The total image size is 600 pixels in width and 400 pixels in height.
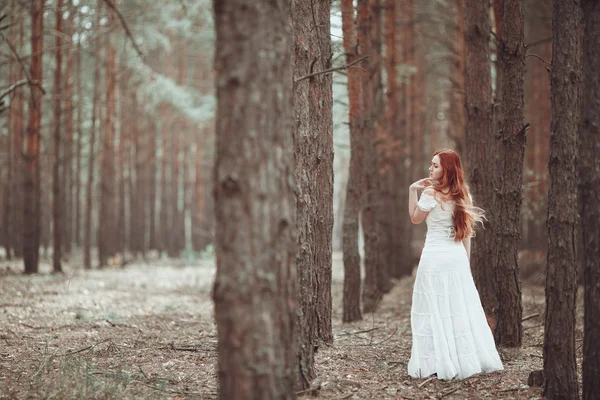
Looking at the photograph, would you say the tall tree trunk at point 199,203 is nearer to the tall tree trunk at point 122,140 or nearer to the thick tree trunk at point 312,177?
the tall tree trunk at point 122,140

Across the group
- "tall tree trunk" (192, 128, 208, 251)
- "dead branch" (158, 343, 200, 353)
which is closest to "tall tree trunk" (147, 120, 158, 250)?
"tall tree trunk" (192, 128, 208, 251)

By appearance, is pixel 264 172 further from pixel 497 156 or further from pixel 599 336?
pixel 497 156

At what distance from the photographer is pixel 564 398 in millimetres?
4840

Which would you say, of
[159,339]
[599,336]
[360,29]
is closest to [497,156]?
[599,336]

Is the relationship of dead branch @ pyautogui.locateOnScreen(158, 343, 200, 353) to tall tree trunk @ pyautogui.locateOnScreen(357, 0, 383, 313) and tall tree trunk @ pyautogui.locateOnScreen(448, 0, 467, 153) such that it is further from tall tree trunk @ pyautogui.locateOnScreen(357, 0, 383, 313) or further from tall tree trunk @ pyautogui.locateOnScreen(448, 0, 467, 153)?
tall tree trunk @ pyautogui.locateOnScreen(448, 0, 467, 153)

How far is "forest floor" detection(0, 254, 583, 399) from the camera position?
17.2 feet

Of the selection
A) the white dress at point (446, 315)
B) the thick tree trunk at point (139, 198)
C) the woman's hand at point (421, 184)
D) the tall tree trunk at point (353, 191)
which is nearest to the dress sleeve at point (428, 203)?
the white dress at point (446, 315)

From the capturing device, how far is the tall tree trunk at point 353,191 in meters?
9.82

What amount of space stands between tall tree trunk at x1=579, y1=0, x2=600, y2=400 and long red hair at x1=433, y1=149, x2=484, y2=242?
175 cm

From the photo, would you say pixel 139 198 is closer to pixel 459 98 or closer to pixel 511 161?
pixel 459 98

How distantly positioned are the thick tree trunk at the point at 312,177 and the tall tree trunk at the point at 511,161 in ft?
6.78

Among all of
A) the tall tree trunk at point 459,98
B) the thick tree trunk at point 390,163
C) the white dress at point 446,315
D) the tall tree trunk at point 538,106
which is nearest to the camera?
the white dress at point 446,315

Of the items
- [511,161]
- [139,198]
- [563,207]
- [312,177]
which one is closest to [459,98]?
[511,161]

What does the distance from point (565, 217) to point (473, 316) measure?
177 centimetres
